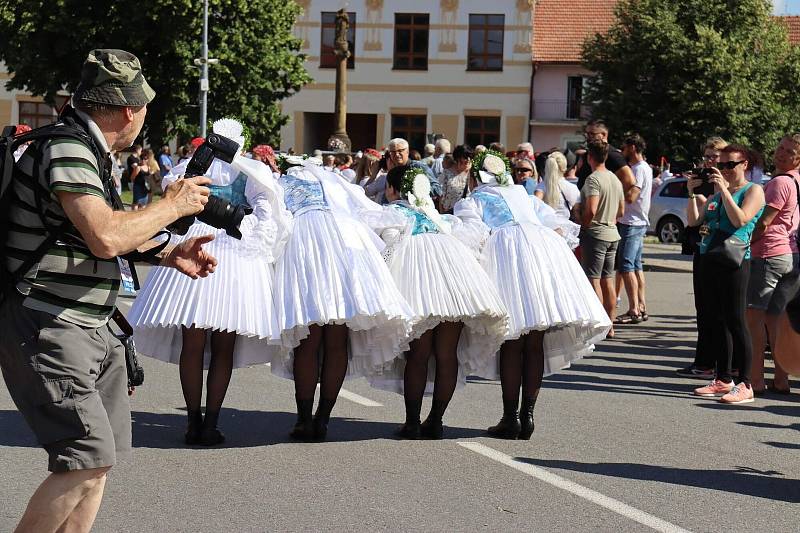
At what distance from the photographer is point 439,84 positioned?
53781 mm

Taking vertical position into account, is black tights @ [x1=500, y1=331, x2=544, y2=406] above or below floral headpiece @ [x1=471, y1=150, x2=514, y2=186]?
below

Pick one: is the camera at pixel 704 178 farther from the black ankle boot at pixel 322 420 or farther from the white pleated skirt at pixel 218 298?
the white pleated skirt at pixel 218 298

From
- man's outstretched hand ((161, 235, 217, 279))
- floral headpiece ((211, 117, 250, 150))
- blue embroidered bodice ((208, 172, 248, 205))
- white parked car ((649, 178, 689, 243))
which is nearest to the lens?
man's outstretched hand ((161, 235, 217, 279))

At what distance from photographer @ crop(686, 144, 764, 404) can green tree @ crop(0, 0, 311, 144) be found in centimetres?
2899

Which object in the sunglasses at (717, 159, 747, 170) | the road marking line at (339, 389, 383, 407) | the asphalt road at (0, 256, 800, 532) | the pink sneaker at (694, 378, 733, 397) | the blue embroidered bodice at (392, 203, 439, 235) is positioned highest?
the sunglasses at (717, 159, 747, 170)

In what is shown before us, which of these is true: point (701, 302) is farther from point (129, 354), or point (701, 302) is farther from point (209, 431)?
point (129, 354)

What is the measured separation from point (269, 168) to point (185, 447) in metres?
1.81

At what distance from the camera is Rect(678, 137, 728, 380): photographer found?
10781 mm

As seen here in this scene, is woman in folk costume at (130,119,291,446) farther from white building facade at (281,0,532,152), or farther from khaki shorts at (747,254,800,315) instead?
white building facade at (281,0,532,152)

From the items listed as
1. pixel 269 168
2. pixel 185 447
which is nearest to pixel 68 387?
pixel 185 447

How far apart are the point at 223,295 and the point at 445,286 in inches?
53.8

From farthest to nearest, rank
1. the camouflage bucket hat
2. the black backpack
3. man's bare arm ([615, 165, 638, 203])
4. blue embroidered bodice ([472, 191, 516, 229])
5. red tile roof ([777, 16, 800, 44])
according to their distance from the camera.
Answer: red tile roof ([777, 16, 800, 44]) < man's bare arm ([615, 165, 638, 203]) < blue embroidered bodice ([472, 191, 516, 229]) < the camouflage bucket hat < the black backpack

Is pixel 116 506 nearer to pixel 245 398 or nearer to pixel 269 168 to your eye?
pixel 269 168

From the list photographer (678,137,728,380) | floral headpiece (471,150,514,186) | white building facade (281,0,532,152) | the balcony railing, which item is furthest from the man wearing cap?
the balcony railing
